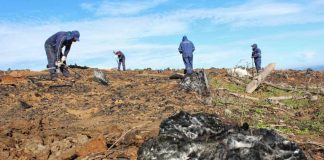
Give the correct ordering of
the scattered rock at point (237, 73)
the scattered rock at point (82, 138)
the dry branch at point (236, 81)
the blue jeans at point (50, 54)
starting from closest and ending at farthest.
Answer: the scattered rock at point (82, 138)
the blue jeans at point (50, 54)
the dry branch at point (236, 81)
the scattered rock at point (237, 73)

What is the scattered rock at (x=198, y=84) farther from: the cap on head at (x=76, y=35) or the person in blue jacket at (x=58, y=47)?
the person in blue jacket at (x=58, y=47)

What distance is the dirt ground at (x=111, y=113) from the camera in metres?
7.04

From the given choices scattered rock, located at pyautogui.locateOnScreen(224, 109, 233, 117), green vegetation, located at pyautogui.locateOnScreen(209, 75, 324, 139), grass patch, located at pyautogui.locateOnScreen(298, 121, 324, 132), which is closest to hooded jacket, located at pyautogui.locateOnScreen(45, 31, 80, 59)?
green vegetation, located at pyautogui.locateOnScreen(209, 75, 324, 139)

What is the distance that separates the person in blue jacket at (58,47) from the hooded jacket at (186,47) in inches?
136

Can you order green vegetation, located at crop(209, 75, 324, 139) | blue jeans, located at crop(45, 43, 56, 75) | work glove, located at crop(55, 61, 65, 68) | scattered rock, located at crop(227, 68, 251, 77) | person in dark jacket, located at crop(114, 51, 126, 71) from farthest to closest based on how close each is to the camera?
person in dark jacket, located at crop(114, 51, 126, 71) < scattered rock, located at crop(227, 68, 251, 77) < work glove, located at crop(55, 61, 65, 68) < blue jeans, located at crop(45, 43, 56, 75) < green vegetation, located at crop(209, 75, 324, 139)

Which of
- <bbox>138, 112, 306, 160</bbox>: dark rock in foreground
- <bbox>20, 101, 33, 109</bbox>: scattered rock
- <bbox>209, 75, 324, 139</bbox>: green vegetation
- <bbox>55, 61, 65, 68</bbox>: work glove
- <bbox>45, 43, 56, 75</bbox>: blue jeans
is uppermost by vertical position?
<bbox>45, 43, 56, 75</bbox>: blue jeans

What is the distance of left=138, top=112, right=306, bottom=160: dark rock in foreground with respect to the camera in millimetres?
5004

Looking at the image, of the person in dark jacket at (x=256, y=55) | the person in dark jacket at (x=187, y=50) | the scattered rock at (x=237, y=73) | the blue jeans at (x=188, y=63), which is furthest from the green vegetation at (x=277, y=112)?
the person in dark jacket at (x=256, y=55)

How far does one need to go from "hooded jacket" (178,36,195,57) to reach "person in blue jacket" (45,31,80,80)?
3.44 m

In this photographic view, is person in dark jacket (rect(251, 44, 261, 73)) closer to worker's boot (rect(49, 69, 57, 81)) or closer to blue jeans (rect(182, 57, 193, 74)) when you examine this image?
blue jeans (rect(182, 57, 193, 74))

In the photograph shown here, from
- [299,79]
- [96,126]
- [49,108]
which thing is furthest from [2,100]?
[299,79]

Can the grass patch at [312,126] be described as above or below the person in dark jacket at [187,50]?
below

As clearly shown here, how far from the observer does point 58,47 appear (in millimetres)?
13555

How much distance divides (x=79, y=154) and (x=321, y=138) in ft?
15.8
